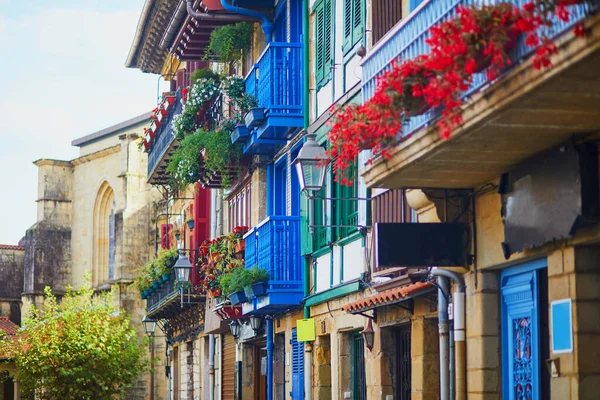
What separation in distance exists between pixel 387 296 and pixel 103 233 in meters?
44.9

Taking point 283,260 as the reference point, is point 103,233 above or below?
above

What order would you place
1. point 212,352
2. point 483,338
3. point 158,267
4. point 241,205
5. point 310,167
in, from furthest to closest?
point 158,267 < point 212,352 < point 241,205 < point 310,167 < point 483,338

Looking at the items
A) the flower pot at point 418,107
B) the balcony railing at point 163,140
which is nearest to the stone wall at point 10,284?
the balcony railing at point 163,140

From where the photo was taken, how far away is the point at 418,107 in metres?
9.80

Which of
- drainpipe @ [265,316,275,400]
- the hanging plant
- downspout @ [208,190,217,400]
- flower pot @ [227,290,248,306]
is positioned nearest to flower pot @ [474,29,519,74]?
the hanging plant

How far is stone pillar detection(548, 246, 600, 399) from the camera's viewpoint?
32.0ft

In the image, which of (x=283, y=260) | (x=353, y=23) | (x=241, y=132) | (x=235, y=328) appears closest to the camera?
(x=353, y=23)

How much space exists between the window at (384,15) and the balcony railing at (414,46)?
261 centimetres

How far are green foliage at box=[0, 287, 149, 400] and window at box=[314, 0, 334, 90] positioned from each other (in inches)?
565

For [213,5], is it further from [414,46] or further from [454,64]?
[454,64]

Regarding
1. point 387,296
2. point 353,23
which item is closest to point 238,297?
point 353,23

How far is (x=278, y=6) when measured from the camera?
21.7 metres

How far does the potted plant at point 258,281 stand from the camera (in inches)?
798

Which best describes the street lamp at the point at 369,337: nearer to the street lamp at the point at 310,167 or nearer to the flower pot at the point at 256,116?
the street lamp at the point at 310,167
